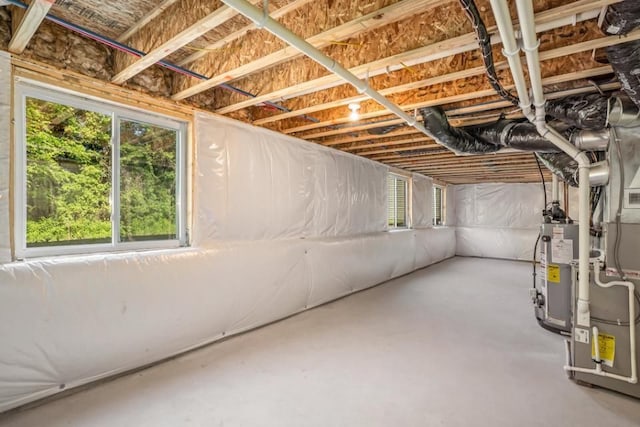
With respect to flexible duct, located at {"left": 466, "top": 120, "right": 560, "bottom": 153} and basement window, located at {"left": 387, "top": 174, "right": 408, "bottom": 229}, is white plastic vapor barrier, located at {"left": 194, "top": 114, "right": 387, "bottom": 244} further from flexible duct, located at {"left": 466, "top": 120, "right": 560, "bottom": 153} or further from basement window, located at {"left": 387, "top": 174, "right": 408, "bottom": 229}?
flexible duct, located at {"left": 466, "top": 120, "right": 560, "bottom": 153}

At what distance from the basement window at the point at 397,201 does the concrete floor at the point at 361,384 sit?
3.17 meters

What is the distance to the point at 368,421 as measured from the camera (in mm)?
1734

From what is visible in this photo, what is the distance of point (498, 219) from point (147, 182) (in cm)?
810

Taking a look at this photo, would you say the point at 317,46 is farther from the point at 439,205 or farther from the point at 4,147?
the point at 439,205

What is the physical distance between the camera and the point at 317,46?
1.80 metres

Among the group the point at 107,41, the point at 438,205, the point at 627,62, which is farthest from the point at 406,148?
the point at 438,205

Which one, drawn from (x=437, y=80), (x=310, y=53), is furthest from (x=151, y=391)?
(x=437, y=80)

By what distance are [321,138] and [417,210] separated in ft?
11.5

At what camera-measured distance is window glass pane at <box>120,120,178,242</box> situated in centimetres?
243

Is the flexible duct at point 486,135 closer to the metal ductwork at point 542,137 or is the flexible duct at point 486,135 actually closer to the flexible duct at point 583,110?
the metal ductwork at point 542,137

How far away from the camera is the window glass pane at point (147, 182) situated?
7.97 feet

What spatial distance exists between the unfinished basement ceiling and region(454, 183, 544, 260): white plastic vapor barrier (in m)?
5.83

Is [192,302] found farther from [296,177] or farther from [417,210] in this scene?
[417,210]

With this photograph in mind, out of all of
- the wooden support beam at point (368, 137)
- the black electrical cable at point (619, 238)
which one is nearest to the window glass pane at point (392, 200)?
the wooden support beam at point (368, 137)
